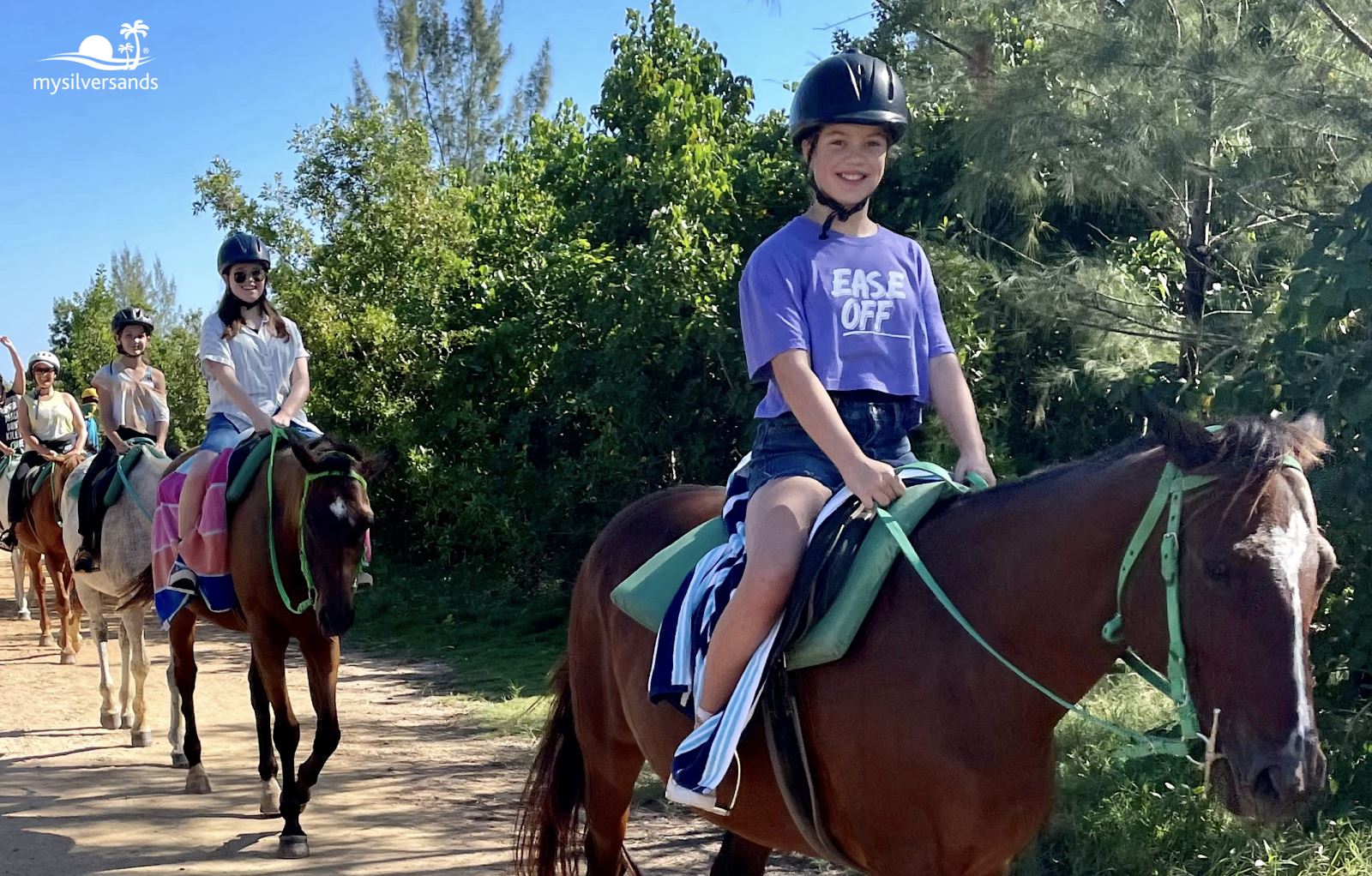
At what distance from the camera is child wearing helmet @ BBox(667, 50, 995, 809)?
2.91 metres

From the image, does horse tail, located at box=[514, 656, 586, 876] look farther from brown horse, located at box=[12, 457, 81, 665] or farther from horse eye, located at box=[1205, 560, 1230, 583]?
brown horse, located at box=[12, 457, 81, 665]

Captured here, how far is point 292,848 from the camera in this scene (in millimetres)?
5520

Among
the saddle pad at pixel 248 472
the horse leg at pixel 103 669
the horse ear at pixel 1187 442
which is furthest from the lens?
the horse leg at pixel 103 669

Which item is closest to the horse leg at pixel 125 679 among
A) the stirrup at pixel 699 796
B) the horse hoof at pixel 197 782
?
the horse hoof at pixel 197 782

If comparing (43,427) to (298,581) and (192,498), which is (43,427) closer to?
(192,498)

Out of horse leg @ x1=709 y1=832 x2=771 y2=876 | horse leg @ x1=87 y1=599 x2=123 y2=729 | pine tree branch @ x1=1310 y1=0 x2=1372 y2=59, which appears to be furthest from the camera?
horse leg @ x1=87 y1=599 x2=123 y2=729

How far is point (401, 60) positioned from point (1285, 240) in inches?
1585

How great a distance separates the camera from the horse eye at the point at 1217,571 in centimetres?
218

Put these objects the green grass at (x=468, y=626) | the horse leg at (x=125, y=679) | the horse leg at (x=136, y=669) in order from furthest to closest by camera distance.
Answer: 1. the green grass at (x=468, y=626)
2. the horse leg at (x=125, y=679)
3. the horse leg at (x=136, y=669)

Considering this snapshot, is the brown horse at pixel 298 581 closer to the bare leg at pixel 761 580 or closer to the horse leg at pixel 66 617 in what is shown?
the bare leg at pixel 761 580

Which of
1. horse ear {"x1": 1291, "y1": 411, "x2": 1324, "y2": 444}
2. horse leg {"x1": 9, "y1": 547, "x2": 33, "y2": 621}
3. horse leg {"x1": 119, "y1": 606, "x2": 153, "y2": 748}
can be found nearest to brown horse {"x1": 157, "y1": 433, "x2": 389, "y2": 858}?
horse leg {"x1": 119, "y1": 606, "x2": 153, "y2": 748}

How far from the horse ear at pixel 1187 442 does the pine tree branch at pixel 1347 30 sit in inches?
153

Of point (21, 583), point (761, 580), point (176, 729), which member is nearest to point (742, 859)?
point (761, 580)

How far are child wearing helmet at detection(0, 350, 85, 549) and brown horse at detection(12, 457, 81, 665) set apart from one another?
0.66 ft
